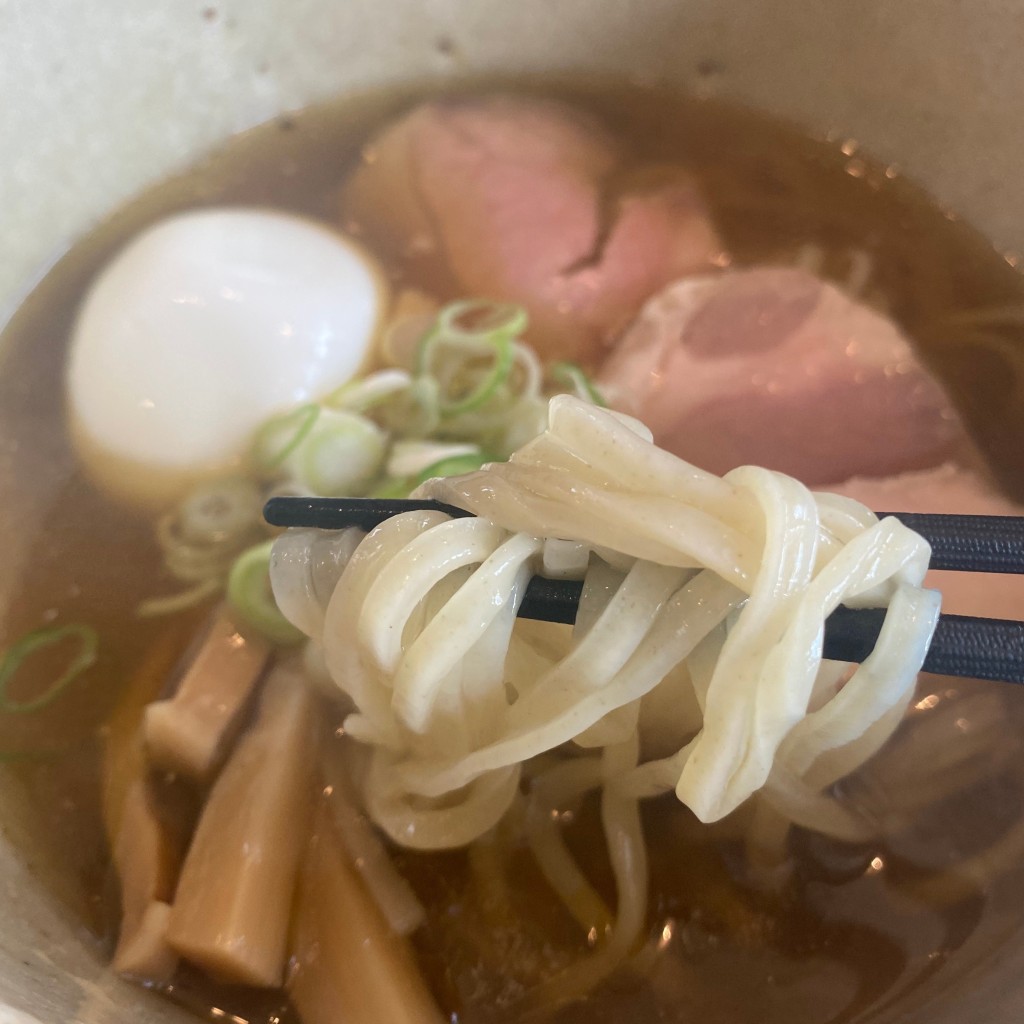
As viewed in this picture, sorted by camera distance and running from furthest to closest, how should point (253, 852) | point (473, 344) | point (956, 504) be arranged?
1. point (473, 344)
2. point (956, 504)
3. point (253, 852)

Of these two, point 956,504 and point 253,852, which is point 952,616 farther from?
point 253,852

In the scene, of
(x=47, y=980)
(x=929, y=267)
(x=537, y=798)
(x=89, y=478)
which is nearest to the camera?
(x=47, y=980)

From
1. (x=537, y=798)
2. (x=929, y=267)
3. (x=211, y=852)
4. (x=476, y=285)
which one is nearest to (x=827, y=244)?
(x=929, y=267)

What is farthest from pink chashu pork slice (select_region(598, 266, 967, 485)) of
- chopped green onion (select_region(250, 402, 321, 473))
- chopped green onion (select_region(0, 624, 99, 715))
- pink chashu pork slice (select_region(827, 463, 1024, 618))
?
chopped green onion (select_region(0, 624, 99, 715))

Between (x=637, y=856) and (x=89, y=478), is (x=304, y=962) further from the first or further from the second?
(x=89, y=478)

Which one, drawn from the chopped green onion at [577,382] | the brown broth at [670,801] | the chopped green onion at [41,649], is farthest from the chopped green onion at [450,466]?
the chopped green onion at [41,649]

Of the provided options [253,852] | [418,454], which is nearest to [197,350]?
[418,454]
